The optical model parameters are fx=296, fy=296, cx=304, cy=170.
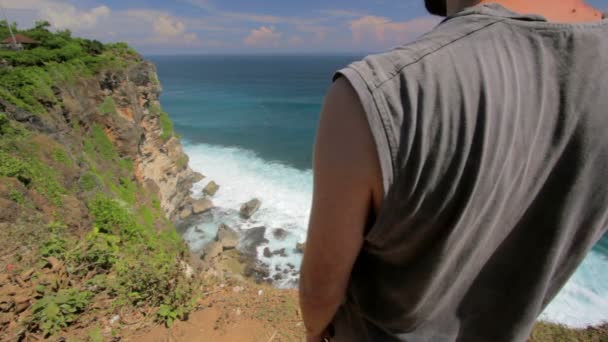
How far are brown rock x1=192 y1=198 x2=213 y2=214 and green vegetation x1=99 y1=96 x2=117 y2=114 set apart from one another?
24.2 feet

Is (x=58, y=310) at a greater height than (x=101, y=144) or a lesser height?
lesser

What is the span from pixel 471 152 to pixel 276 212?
17568mm

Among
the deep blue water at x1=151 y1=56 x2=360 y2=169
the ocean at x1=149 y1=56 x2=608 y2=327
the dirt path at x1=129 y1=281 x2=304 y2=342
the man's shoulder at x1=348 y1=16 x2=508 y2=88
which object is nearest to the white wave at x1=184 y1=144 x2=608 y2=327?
the ocean at x1=149 y1=56 x2=608 y2=327

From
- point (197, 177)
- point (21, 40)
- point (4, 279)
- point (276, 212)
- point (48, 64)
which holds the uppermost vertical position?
point (21, 40)

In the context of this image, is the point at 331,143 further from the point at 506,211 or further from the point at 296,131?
the point at 296,131

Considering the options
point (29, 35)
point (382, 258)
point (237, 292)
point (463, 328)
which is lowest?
point (237, 292)

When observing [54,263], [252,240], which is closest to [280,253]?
[252,240]

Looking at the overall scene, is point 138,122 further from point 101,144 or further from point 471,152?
point 471,152

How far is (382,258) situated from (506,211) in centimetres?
28

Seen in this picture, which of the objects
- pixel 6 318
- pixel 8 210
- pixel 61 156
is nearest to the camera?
pixel 6 318

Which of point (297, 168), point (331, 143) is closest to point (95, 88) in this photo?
point (331, 143)

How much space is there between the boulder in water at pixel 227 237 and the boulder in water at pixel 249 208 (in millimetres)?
1979

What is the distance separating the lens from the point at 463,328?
855 mm

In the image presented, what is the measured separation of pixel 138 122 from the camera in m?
12.7
